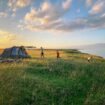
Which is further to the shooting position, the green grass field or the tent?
the tent

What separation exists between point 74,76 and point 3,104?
7.83 metres

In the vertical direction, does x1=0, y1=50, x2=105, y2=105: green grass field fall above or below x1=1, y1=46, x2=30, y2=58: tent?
below

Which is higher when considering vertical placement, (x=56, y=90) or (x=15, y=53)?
(x=15, y=53)

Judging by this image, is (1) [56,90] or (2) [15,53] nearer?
(1) [56,90]

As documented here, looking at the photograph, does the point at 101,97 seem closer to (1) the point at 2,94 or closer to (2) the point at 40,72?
→ (1) the point at 2,94

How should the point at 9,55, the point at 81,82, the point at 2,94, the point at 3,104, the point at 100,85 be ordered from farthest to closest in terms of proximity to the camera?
the point at 9,55 → the point at 81,82 → the point at 100,85 → the point at 2,94 → the point at 3,104

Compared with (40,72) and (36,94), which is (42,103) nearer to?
(36,94)

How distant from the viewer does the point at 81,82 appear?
17703mm

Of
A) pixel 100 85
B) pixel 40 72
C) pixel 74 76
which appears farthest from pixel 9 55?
pixel 100 85

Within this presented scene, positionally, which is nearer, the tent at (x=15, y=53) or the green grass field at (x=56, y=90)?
the green grass field at (x=56, y=90)

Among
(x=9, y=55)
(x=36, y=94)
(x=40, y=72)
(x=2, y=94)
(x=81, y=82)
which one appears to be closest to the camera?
(x=2, y=94)

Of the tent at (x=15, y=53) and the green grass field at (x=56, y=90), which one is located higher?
the tent at (x=15, y=53)

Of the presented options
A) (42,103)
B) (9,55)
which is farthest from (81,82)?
(9,55)

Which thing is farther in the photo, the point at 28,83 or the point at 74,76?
the point at 74,76
